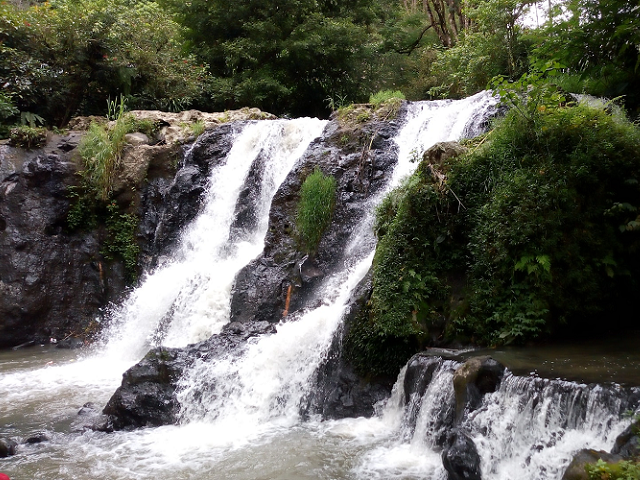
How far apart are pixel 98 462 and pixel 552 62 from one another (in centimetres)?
701

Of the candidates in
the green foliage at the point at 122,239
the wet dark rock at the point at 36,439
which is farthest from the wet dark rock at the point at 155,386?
the green foliage at the point at 122,239

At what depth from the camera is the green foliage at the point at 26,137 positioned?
11.9 meters

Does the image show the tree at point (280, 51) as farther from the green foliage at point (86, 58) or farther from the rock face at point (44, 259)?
the rock face at point (44, 259)

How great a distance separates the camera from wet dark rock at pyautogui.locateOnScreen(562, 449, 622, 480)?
3.77 m

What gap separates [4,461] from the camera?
5.83 meters

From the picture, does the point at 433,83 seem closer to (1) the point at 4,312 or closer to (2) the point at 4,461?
(1) the point at 4,312

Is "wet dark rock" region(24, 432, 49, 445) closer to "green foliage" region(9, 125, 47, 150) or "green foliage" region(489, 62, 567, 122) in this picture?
"green foliage" region(489, 62, 567, 122)

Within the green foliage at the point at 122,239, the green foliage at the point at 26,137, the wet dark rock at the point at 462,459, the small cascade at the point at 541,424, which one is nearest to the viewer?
the small cascade at the point at 541,424

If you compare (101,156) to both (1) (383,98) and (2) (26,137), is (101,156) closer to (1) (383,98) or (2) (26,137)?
(2) (26,137)

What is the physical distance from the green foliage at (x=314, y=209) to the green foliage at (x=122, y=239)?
436cm

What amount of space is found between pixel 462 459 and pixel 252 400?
316 cm

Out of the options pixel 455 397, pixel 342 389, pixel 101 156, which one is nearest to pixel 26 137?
pixel 101 156

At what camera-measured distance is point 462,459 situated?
4703 millimetres

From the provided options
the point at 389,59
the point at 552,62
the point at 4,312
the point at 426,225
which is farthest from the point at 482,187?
the point at 389,59
